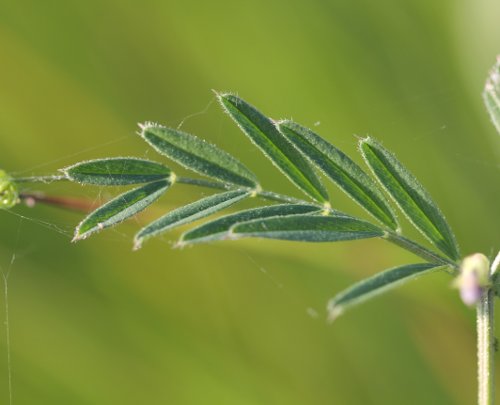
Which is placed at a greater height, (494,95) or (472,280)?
(494,95)

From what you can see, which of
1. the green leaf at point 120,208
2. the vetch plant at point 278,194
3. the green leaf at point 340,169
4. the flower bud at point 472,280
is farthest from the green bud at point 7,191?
the flower bud at point 472,280

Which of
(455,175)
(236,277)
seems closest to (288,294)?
(236,277)

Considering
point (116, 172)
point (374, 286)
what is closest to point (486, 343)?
point (374, 286)

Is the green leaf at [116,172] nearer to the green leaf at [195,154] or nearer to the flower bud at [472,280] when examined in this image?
the green leaf at [195,154]

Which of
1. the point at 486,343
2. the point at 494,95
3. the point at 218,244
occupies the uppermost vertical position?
the point at 218,244

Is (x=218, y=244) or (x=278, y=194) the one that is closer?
(x=278, y=194)

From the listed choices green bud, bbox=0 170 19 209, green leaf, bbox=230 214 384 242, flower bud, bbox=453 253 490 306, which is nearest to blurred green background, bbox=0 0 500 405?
green bud, bbox=0 170 19 209

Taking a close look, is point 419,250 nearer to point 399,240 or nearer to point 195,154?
point 399,240

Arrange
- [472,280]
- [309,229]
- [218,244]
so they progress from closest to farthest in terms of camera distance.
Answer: [472,280], [309,229], [218,244]
